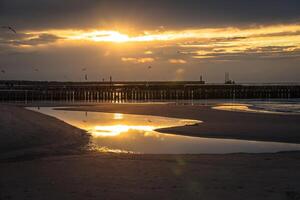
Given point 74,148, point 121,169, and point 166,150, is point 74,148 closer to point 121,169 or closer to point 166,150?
point 166,150

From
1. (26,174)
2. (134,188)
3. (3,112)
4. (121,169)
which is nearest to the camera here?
(134,188)

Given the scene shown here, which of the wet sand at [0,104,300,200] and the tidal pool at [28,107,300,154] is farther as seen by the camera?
the tidal pool at [28,107,300,154]

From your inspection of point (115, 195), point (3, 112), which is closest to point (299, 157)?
point (115, 195)

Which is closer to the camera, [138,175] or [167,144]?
[138,175]

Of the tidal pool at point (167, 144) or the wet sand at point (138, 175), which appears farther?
the tidal pool at point (167, 144)

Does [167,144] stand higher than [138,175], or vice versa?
[138,175]

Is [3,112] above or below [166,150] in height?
above

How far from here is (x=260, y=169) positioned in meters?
12.1

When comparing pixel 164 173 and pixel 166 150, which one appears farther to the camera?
pixel 166 150

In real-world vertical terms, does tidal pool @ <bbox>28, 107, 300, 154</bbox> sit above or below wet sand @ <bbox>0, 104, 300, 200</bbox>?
below

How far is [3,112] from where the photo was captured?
68.9 ft

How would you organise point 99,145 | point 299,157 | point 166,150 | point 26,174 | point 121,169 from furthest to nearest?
point 99,145 < point 166,150 < point 299,157 < point 121,169 < point 26,174

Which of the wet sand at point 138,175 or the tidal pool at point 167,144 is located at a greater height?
the wet sand at point 138,175

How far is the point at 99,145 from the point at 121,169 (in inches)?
256
